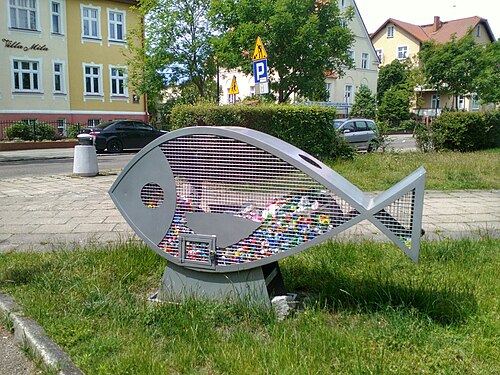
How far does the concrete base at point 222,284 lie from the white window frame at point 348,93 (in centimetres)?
5142

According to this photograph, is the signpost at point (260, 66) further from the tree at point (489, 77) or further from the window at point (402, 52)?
the window at point (402, 52)

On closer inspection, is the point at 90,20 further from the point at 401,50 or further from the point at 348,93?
the point at 401,50

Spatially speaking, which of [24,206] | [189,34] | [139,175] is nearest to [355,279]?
[139,175]

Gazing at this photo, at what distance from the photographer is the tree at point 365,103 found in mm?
50656

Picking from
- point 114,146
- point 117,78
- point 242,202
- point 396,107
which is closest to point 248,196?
point 242,202

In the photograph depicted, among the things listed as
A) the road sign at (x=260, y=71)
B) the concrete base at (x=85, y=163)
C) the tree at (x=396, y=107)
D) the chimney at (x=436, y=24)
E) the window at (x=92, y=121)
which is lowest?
the concrete base at (x=85, y=163)

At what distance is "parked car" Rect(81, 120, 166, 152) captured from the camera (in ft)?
72.5

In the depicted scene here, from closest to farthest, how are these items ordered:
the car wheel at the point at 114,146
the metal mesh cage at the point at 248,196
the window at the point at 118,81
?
the metal mesh cage at the point at 248,196
the car wheel at the point at 114,146
the window at the point at 118,81

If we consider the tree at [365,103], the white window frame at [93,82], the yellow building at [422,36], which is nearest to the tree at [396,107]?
the tree at [365,103]

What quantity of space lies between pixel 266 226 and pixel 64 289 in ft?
Result: 5.95

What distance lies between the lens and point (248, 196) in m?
3.52

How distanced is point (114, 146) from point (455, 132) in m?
14.6

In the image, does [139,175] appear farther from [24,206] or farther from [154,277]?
[24,206]

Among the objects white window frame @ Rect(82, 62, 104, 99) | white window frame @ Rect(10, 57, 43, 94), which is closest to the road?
white window frame @ Rect(10, 57, 43, 94)
